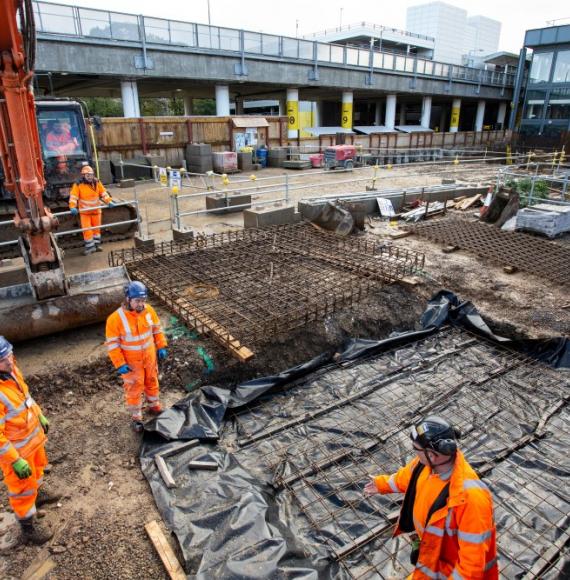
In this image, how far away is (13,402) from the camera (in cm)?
369

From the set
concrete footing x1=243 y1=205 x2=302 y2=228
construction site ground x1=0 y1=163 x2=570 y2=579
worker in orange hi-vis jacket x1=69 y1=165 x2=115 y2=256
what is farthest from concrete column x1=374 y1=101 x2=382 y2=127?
worker in orange hi-vis jacket x1=69 y1=165 x2=115 y2=256

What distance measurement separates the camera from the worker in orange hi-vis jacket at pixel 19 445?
11.8 ft

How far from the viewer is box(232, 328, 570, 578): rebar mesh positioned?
4078 mm

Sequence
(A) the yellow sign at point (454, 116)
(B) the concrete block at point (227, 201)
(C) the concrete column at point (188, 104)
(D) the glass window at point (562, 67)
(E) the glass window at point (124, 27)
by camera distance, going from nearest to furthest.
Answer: (B) the concrete block at point (227, 201) < (E) the glass window at point (124, 27) < (D) the glass window at point (562, 67) < (C) the concrete column at point (188, 104) < (A) the yellow sign at point (454, 116)

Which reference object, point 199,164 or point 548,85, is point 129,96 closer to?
point 199,164

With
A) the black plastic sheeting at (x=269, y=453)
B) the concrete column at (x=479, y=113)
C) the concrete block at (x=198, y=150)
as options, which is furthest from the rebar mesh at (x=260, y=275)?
the concrete column at (x=479, y=113)

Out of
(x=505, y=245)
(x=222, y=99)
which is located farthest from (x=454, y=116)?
(x=505, y=245)

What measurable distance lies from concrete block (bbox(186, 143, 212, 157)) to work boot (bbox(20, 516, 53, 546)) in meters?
20.4

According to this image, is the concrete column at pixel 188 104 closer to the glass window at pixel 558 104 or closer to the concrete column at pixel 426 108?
the concrete column at pixel 426 108

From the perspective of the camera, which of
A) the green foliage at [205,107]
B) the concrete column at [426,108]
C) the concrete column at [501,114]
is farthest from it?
the green foliage at [205,107]

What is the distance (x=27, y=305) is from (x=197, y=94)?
1337 inches

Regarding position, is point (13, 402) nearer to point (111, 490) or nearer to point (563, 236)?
point (111, 490)

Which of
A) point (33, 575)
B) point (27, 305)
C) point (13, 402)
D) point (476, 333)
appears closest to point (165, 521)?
point (33, 575)

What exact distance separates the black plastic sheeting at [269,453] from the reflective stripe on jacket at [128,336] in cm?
86
